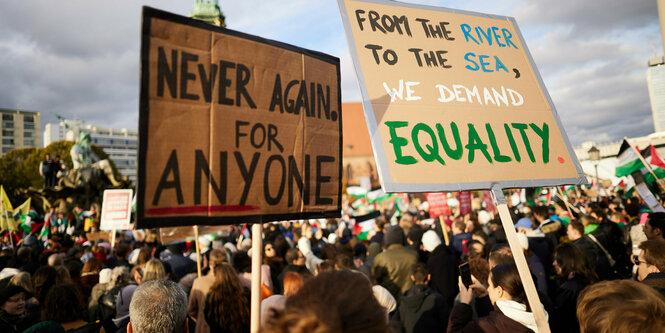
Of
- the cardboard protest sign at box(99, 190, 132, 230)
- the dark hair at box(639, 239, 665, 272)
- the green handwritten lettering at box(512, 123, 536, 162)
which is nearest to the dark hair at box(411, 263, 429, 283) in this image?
the green handwritten lettering at box(512, 123, 536, 162)

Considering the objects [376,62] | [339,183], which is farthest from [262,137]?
[376,62]

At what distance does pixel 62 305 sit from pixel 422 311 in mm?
3095

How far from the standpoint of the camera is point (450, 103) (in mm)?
2746

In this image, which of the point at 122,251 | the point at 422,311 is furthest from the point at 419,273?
the point at 122,251

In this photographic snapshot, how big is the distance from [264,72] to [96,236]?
14.3 meters

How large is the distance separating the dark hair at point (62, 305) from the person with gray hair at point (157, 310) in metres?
1.44

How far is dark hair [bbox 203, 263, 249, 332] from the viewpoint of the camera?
11.5 feet

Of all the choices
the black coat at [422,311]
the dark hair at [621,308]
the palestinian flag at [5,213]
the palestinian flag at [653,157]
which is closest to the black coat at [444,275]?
the black coat at [422,311]

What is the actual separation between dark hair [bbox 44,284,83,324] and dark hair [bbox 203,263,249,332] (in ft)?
3.48

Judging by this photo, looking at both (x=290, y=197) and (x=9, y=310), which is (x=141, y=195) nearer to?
(x=290, y=197)

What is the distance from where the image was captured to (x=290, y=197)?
2.30 m

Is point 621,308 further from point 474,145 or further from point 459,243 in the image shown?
point 459,243

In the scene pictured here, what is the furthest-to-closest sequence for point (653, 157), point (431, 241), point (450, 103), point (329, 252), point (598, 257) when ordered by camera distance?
1. point (653, 157)
2. point (329, 252)
3. point (431, 241)
4. point (598, 257)
5. point (450, 103)

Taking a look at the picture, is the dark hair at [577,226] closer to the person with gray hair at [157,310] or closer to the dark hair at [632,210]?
the dark hair at [632,210]
